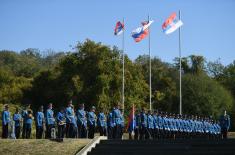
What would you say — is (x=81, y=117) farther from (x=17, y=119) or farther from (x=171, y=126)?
(x=171, y=126)

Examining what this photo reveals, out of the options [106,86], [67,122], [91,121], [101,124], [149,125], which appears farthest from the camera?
[106,86]

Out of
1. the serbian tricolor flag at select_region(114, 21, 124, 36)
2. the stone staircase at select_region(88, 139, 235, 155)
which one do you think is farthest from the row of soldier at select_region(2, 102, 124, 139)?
the serbian tricolor flag at select_region(114, 21, 124, 36)

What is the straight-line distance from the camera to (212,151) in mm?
17641

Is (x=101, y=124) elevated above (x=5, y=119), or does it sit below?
below

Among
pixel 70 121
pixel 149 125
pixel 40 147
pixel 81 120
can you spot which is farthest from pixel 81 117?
pixel 149 125

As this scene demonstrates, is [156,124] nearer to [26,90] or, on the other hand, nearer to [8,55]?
[26,90]

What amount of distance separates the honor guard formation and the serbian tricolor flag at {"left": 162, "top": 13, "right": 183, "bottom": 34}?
6989 mm

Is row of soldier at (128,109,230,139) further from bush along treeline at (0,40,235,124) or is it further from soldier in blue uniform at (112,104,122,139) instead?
bush along treeline at (0,40,235,124)

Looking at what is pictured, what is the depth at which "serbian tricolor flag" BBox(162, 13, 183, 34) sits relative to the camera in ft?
112

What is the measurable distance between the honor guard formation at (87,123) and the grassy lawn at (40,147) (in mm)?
2736

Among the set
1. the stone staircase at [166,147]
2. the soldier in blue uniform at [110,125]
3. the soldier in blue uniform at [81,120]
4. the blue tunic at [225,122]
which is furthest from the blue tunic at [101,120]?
the blue tunic at [225,122]

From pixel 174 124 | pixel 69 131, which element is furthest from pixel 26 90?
pixel 69 131

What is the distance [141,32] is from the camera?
34.4 meters

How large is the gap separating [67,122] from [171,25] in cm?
1420
